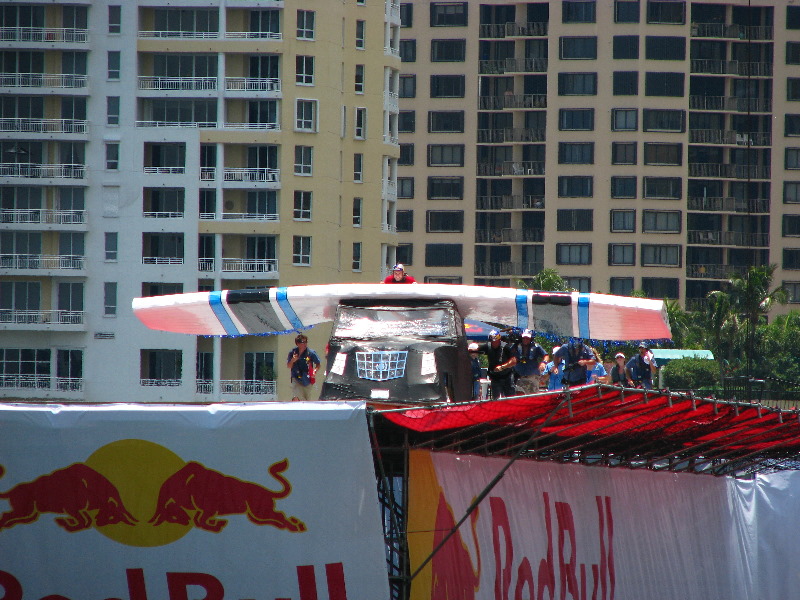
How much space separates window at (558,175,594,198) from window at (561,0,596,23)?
12311 mm

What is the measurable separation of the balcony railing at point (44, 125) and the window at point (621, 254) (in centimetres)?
4385

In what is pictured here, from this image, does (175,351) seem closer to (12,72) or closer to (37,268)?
(37,268)

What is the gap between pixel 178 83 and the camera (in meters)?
74.1

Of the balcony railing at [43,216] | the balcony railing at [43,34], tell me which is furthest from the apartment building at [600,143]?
the balcony railing at [43,216]

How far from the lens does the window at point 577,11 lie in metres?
100

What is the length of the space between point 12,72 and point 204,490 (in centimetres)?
6940

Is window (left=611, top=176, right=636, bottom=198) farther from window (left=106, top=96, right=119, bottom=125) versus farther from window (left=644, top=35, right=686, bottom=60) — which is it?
window (left=106, top=96, right=119, bottom=125)

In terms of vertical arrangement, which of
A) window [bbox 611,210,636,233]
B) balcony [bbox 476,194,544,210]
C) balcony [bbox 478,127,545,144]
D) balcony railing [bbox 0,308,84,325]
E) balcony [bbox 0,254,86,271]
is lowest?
balcony railing [bbox 0,308,84,325]

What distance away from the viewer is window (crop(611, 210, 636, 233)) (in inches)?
3920

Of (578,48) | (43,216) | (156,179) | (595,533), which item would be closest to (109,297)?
(43,216)

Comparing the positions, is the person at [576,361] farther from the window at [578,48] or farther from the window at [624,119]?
the window at [578,48]

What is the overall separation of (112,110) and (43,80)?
14.9ft

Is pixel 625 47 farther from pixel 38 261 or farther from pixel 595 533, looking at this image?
pixel 595 533

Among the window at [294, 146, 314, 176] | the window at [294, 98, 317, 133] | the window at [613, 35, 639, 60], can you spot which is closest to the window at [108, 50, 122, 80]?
the window at [294, 98, 317, 133]
